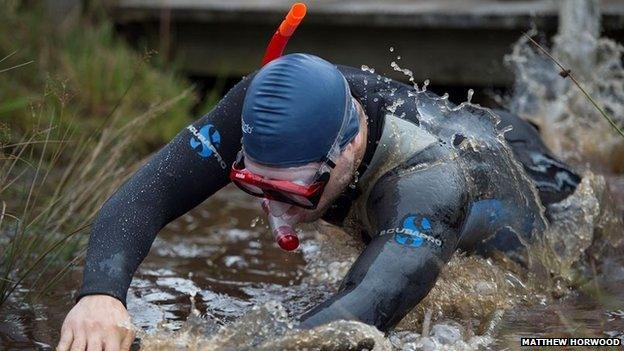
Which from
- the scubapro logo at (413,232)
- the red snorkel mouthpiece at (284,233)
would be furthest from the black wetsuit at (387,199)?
the red snorkel mouthpiece at (284,233)

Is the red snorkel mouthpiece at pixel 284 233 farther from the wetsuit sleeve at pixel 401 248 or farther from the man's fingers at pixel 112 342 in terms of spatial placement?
the man's fingers at pixel 112 342

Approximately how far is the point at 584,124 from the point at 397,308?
388cm

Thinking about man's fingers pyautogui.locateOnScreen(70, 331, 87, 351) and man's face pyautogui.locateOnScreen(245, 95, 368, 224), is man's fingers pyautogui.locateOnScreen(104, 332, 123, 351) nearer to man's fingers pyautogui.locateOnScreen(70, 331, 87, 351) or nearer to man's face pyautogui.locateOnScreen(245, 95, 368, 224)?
man's fingers pyautogui.locateOnScreen(70, 331, 87, 351)

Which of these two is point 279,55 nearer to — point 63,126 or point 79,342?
point 79,342

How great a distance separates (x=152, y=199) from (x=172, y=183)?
0.08 m

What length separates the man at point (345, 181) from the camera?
2855 millimetres

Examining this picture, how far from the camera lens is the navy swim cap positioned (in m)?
2.87

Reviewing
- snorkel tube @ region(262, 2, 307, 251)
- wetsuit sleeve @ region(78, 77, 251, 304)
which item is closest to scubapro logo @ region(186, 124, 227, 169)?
wetsuit sleeve @ region(78, 77, 251, 304)

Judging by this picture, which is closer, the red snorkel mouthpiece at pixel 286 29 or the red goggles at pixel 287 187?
the red goggles at pixel 287 187

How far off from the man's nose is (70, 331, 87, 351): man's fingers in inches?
24.0

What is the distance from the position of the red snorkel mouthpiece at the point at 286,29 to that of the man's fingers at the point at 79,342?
0.97 m

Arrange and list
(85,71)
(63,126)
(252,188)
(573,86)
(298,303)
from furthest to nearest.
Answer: (573,86), (85,71), (63,126), (298,303), (252,188)

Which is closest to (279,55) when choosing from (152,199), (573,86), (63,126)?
(152,199)

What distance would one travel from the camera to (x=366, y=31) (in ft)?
24.8
